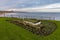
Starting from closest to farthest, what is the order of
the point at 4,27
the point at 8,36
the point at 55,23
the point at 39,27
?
the point at 8,36
the point at 4,27
the point at 39,27
the point at 55,23

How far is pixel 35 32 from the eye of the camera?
13203mm

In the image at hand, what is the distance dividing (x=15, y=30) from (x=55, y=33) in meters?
3.54

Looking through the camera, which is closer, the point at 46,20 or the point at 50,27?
the point at 50,27

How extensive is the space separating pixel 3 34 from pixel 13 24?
2.13 m

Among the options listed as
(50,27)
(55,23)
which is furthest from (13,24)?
(55,23)

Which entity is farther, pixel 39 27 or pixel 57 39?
pixel 39 27

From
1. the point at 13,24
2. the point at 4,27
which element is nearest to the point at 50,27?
the point at 13,24

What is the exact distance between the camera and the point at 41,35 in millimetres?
13055

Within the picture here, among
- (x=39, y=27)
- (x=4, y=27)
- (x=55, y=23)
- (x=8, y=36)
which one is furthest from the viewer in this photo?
(x=55, y=23)

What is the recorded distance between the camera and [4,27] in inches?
491

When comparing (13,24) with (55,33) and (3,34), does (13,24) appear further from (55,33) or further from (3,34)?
(55,33)

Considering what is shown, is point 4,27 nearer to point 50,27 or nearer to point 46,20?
point 50,27

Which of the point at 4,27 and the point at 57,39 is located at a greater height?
the point at 4,27

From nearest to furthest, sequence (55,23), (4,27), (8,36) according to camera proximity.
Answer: (8,36)
(4,27)
(55,23)
